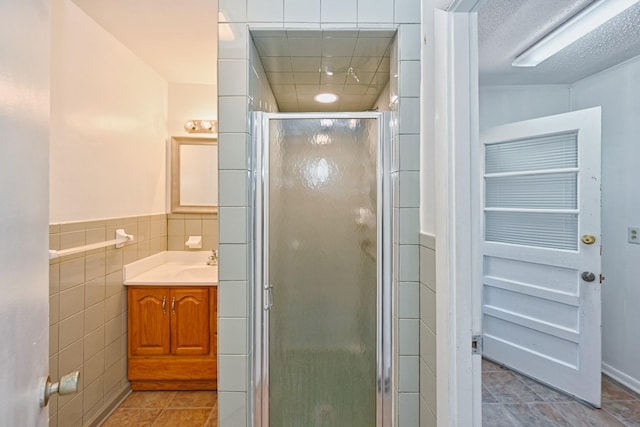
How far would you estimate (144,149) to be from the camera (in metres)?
2.63

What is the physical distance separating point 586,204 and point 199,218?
2.87 metres

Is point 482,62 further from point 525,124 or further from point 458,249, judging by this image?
point 458,249

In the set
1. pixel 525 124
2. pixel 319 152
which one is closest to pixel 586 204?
pixel 525 124

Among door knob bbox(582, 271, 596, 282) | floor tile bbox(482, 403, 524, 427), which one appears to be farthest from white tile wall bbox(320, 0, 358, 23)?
floor tile bbox(482, 403, 524, 427)

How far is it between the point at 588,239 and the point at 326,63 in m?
1.90

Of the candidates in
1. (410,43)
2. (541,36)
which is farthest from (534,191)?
(410,43)

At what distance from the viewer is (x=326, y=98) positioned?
8.56 ft

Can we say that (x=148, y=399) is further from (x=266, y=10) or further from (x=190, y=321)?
(x=266, y=10)

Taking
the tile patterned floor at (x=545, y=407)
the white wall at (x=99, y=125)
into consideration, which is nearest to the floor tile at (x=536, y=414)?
the tile patterned floor at (x=545, y=407)

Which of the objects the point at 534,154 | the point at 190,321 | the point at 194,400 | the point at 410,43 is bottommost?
the point at 194,400

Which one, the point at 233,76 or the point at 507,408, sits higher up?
the point at 233,76

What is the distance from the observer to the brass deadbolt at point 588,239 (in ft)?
6.59

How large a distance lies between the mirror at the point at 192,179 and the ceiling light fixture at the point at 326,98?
1025 millimetres

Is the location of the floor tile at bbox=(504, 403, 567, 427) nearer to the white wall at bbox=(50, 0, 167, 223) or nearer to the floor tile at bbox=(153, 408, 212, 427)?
the floor tile at bbox=(153, 408, 212, 427)
